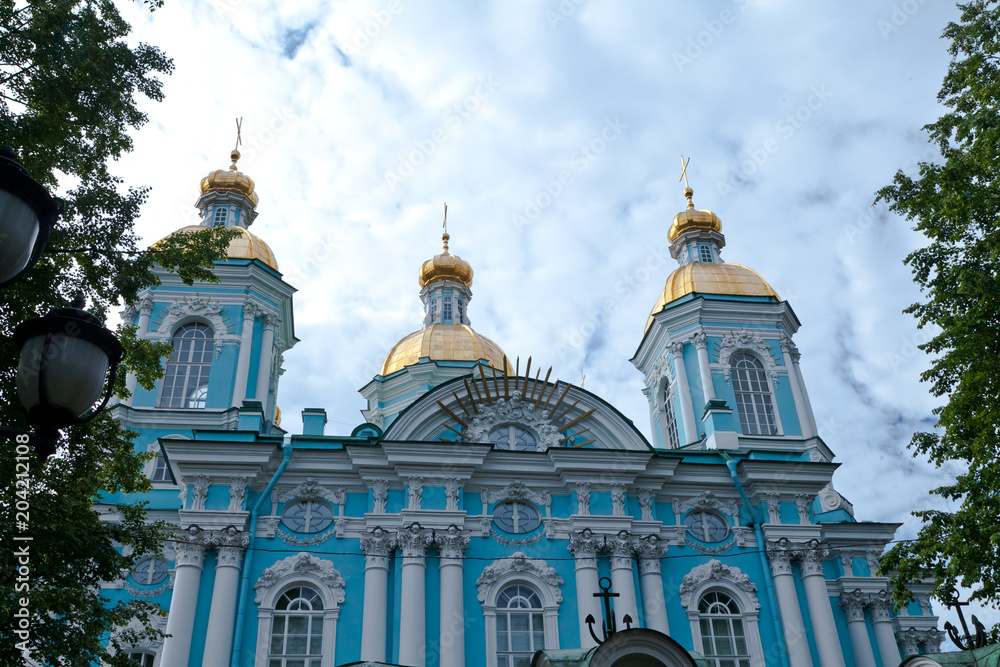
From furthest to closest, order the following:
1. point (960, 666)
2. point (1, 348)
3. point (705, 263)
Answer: point (705, 263) → point (960, 666) → point (1, 348)

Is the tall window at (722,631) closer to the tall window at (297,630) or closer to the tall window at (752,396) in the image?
the tall window at (752,396)

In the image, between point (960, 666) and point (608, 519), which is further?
point (608, 519)

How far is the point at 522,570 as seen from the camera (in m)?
14.9

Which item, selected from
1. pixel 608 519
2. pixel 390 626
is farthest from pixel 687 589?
pixel 390 626

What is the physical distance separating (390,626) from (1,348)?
8175mm

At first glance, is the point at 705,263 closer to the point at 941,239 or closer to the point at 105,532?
the point at 941,239

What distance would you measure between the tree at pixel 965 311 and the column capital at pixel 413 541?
7361mm

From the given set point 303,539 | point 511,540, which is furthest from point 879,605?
point 303,539

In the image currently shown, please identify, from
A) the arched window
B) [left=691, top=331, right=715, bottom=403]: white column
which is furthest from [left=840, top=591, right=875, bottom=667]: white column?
the arched window

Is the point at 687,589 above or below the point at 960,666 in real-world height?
above

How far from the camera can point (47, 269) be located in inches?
355

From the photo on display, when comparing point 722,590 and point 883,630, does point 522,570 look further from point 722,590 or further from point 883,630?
point 883,630

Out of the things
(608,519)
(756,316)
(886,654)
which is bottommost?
(886,654)

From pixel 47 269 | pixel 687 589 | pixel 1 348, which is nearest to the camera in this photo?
pixel 1 348
